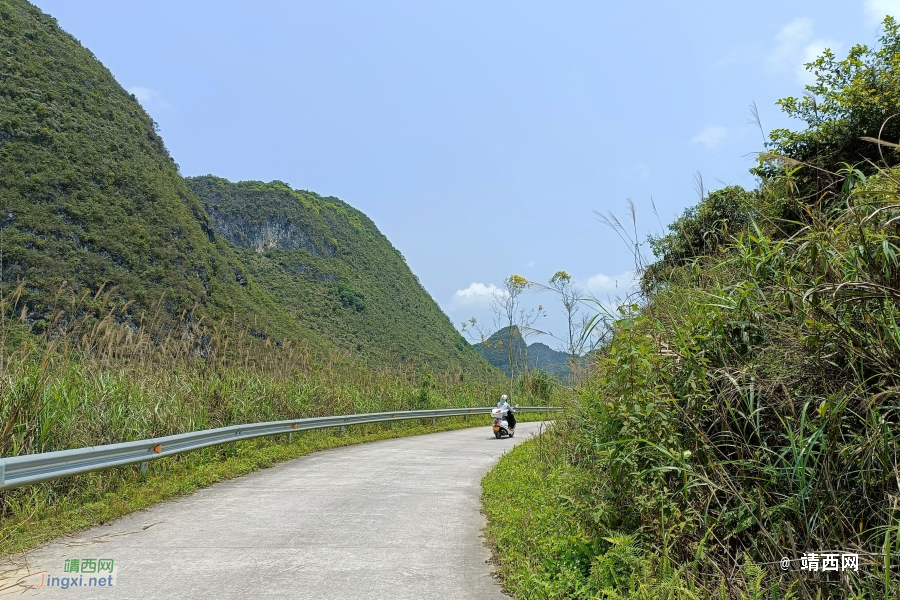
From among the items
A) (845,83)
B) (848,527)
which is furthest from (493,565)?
(845,83)

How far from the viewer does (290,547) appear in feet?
19.9

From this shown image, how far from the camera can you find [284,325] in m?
69.2

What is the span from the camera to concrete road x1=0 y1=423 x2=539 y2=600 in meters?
4.84

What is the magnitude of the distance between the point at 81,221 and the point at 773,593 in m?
58.6

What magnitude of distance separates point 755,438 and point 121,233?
58.6 m

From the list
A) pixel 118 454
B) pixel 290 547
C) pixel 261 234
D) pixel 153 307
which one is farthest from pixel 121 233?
pixel 261 234

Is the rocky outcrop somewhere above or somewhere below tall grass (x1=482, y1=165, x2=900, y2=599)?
above

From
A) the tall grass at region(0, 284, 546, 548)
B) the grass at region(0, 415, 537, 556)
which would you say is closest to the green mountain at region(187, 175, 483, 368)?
the tall grass at region(0, 284, 546, 548)

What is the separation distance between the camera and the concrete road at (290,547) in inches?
191

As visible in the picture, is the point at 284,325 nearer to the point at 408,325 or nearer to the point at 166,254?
the point at 166,254

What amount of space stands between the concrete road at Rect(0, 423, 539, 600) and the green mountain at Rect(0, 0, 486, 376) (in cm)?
575

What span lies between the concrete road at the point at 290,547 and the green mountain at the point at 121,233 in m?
5.75

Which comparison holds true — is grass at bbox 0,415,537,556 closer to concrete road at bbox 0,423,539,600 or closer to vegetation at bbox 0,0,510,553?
vegetation at bbox 0,0,510,553

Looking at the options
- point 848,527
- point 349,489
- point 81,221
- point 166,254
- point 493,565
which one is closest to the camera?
point 848,527
